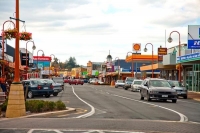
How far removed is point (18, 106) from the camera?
16219 mm

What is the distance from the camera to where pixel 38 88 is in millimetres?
33500

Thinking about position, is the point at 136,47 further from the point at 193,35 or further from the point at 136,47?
the point at 193,35

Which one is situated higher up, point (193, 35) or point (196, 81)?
point (193, 35)

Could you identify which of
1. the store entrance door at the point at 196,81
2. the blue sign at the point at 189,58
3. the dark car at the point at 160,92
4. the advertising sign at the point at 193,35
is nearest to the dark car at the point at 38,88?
the dark car at the point at 160,92

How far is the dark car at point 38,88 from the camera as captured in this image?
1302 inches

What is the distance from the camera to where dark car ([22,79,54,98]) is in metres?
33.1

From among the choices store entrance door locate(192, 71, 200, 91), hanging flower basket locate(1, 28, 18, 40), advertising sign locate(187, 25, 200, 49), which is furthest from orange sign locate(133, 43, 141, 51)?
hanging flower basket locate(1, 28, 18, 40)

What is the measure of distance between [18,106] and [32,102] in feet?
7.01

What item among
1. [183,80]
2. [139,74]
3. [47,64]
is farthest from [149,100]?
[47,64]

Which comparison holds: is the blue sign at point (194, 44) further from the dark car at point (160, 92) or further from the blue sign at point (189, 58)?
the dark car at point (160, 92)

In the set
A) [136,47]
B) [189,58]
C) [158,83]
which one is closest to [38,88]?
[158,83]

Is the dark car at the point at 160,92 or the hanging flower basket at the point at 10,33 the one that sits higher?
the hanging flower basket at the point at 10,33

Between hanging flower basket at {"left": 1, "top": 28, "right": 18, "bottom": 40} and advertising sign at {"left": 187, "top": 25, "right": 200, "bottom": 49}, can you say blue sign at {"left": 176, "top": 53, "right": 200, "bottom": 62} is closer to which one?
advertising sign at {"left": 187, "top": 25, "right": 200, "bottom": 49}

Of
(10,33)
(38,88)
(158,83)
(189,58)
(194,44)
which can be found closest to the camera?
(10,33)
